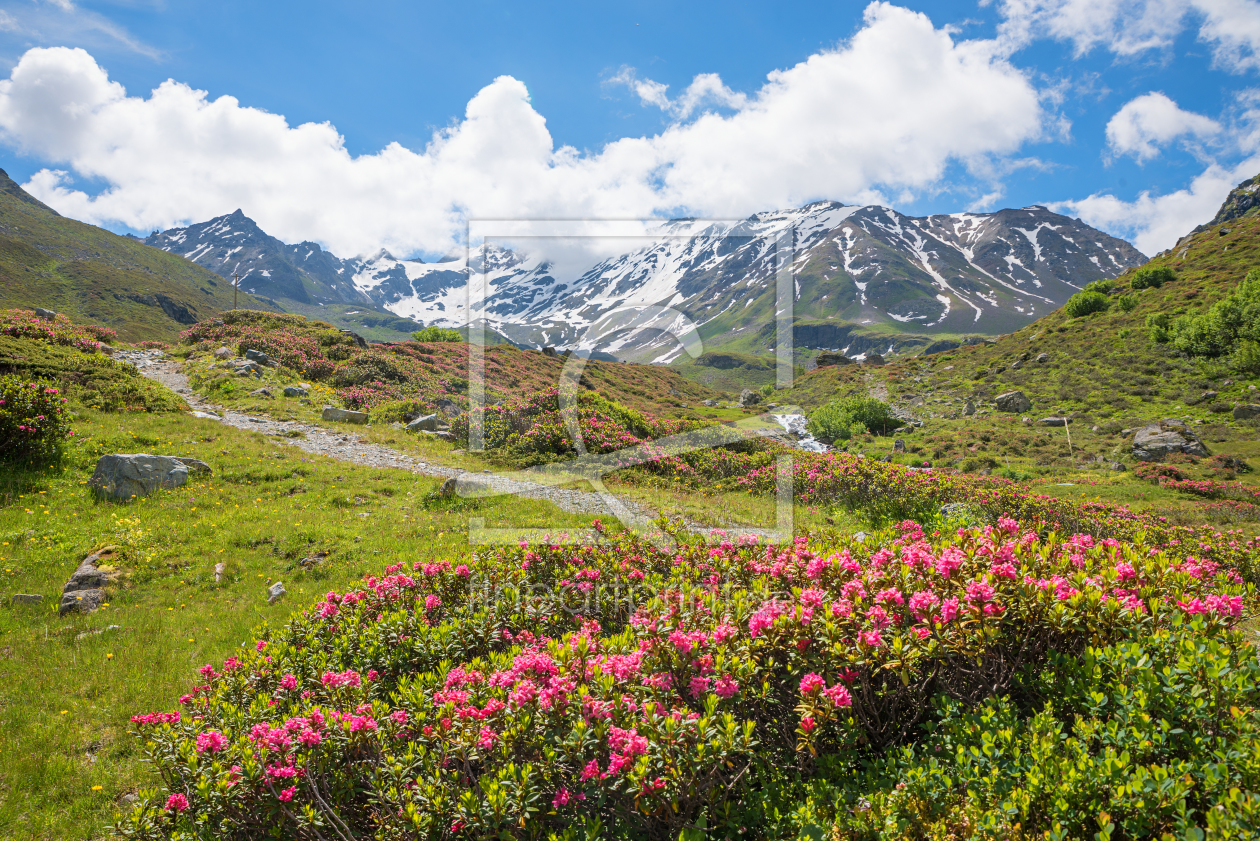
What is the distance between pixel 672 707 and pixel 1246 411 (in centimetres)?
5166

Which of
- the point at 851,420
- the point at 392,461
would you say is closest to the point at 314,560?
the point at 392,461

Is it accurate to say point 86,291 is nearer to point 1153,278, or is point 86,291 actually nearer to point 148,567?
point 148,567

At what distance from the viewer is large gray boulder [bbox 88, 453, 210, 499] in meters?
12.3

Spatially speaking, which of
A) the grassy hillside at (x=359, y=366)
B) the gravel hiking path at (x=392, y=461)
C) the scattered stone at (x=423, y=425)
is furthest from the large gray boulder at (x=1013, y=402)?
the scattered stone at (x=423, y=425)

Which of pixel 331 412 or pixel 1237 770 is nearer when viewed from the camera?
pixel 1237 770

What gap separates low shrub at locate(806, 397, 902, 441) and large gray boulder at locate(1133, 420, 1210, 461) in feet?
62.3

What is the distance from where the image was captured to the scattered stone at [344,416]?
24062 millimetres

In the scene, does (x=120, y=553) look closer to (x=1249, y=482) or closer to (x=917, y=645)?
(x=917, y=645)

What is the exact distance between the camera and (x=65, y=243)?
199625 mm

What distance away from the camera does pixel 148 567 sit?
968cm

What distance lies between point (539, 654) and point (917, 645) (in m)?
2.92

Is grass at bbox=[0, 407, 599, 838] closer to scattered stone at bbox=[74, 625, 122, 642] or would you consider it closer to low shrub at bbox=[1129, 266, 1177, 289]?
scattered stone at bbox=[74, 625, 122, 642]

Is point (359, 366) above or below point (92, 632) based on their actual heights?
above

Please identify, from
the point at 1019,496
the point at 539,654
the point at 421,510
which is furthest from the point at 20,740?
the point at 1019,496
